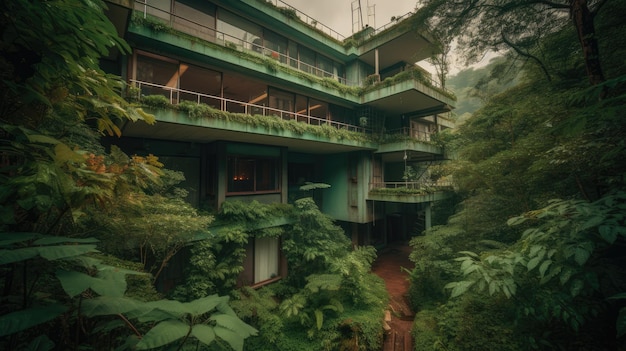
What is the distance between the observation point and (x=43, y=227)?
2.69 metres

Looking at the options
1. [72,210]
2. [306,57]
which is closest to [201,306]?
[72,210]

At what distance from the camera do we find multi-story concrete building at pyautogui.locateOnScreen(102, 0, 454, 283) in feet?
29.7

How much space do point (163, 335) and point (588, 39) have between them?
9022 millimetres

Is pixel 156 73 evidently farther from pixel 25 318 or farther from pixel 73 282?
pixel 25 318

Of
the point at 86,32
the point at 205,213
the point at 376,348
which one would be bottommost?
the point at 376,348

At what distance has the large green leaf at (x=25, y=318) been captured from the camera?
119 cm

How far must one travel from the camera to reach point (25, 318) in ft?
4.15

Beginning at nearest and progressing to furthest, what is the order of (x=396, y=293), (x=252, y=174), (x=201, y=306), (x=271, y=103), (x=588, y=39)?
(x=201, y=306) < (x=588, y=39) < (x=396, y=293) < (x=252, y=174) < (x=271, y=103)

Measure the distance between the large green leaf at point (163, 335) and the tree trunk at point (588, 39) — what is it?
840cm

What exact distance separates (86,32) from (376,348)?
1033 centimetres

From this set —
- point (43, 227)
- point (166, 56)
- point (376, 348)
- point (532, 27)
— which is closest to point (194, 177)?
point (166, 56)

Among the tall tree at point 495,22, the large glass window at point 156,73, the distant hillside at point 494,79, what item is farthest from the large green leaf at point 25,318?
the distant hillside at point 494,79

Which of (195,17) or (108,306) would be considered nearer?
(108,306)

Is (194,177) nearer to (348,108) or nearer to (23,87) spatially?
(23,87)
